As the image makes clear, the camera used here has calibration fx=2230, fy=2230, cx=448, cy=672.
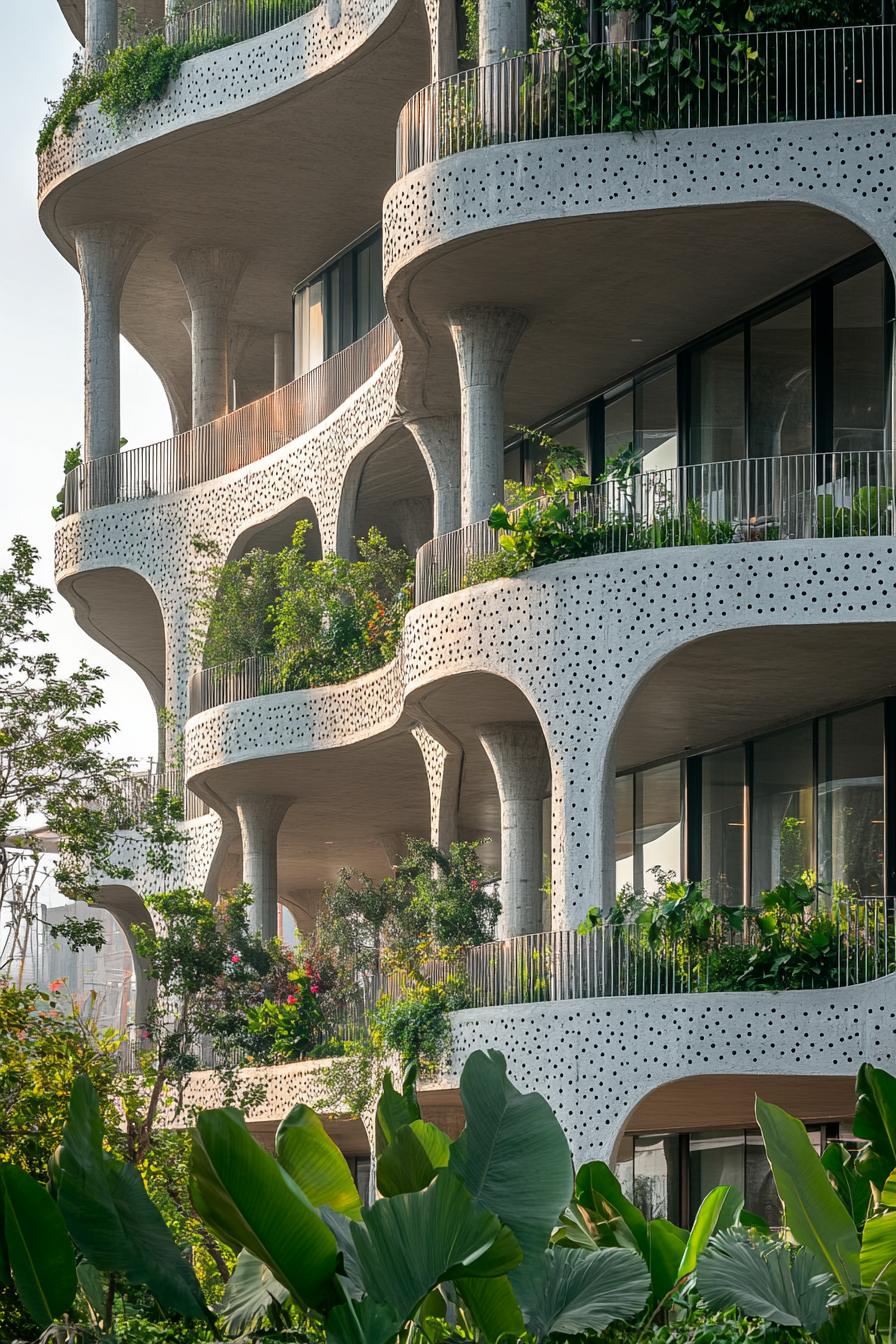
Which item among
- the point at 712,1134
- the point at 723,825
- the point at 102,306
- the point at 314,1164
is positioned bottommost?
the point at 712,1134

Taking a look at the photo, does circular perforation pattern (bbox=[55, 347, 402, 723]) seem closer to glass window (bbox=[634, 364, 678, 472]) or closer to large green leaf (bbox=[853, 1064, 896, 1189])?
glass window (bbox=[634, 364, 678, 472])

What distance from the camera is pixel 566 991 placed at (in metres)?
23.6

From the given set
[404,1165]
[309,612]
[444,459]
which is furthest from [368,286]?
[404,1165]

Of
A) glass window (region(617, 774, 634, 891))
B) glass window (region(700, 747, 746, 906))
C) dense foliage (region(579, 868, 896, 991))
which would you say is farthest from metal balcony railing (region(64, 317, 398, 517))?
dense foliage (region(579, 868, 896, 991))

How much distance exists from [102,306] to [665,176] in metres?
16.8

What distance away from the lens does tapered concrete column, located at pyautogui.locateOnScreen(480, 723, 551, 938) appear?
27781 millimetres

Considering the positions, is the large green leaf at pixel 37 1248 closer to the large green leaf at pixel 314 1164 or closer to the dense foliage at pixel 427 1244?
the dense foliage at pixel 427 1244

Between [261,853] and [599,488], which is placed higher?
[599,488]

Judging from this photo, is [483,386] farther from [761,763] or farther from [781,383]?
[761,763]

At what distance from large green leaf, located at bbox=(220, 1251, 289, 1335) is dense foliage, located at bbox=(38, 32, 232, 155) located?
26967mm

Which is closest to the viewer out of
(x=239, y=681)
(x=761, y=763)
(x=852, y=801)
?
(x=852, y=801)

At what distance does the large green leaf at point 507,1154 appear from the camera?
10.9 m

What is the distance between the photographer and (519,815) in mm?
28031

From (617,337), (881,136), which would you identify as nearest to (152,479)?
(617,337)
